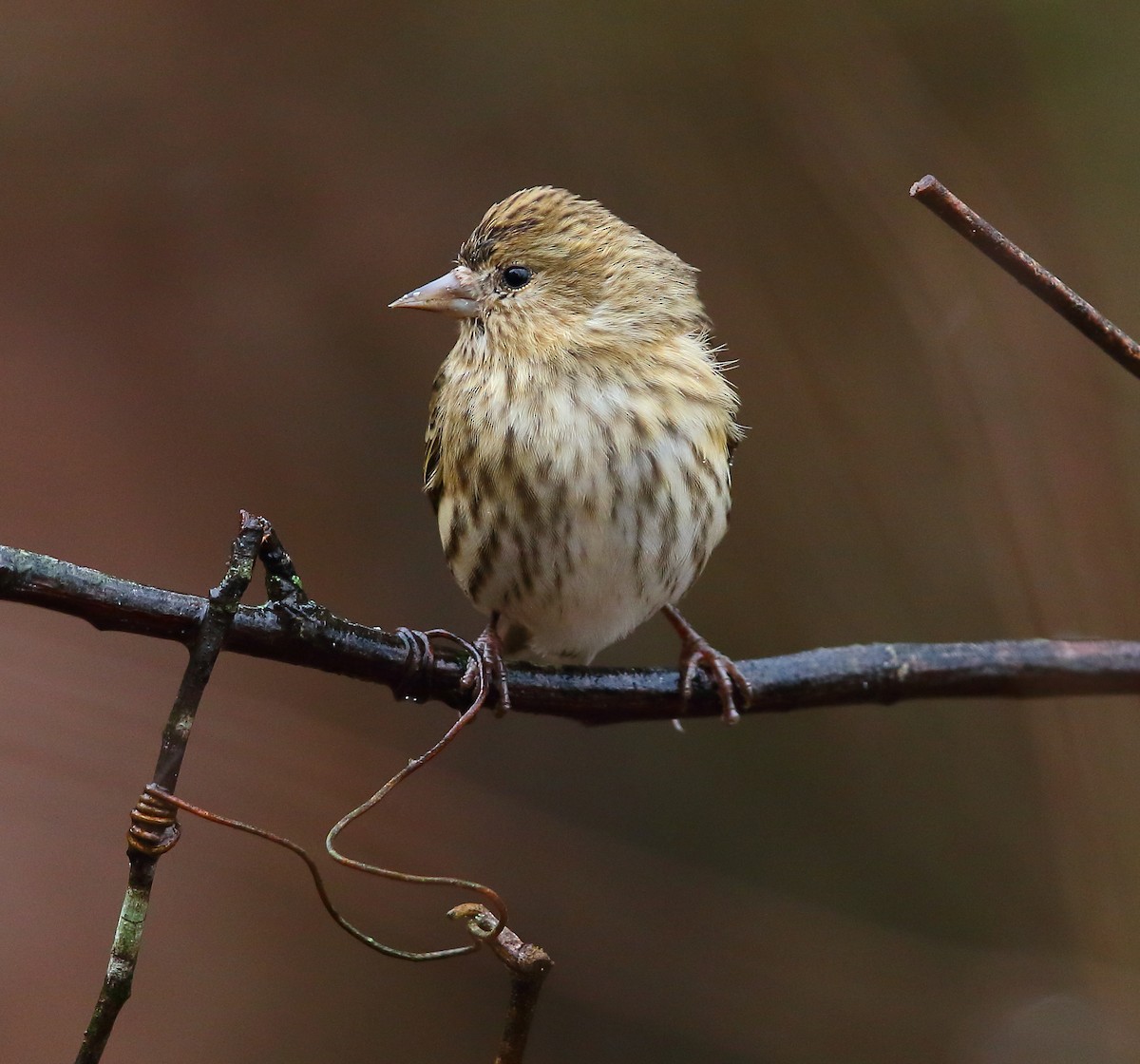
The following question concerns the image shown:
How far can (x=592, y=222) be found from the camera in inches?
117

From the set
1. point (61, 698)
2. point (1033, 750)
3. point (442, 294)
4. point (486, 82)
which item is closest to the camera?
point (442, 294)

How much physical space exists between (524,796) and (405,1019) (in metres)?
0.78

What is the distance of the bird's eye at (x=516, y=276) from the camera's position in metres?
2.92

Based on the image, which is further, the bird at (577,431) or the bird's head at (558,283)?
the bird's head at (558,283)

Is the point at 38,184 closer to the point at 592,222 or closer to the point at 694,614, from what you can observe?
the point at 592,222

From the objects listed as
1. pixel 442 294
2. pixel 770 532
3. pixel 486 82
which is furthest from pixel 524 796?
pixel 486 82

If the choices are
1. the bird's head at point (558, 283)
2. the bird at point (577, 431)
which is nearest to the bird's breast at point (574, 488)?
the bird at point (577, 431)

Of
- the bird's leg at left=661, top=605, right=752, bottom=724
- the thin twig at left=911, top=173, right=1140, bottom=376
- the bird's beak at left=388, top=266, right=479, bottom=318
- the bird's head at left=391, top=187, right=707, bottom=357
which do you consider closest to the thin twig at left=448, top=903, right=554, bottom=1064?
the thin twig at left=911, top=173, right=1140, bottom=376

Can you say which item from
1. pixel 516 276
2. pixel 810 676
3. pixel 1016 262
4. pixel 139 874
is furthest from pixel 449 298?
pixel 139 874

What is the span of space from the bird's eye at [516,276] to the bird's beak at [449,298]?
74 mm

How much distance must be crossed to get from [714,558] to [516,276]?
1854 mm

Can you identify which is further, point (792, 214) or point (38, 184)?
point (792, 214)

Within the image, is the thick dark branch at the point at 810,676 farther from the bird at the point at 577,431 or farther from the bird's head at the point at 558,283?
the bird's head at the point at 558,283

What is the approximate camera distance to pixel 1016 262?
145cm
